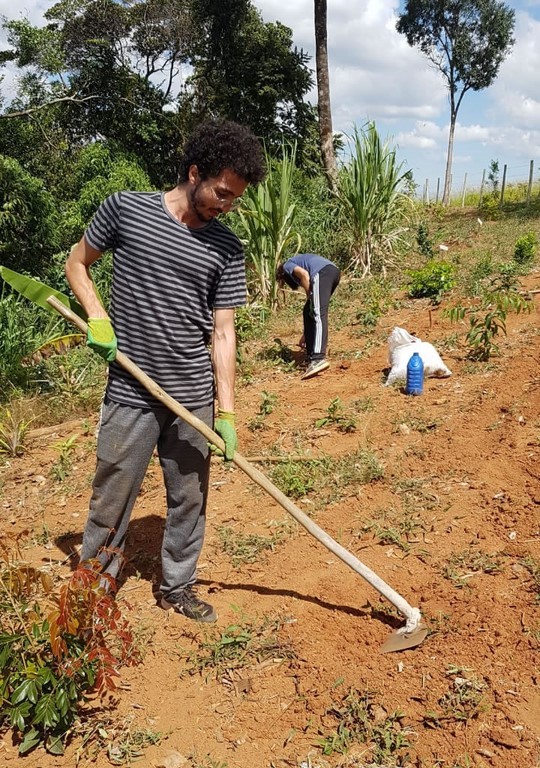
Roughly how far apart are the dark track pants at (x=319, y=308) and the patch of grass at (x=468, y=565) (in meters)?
2.80

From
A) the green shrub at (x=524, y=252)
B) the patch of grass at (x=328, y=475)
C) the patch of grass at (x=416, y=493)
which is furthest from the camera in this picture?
the green shrub at (x=524, y=252)

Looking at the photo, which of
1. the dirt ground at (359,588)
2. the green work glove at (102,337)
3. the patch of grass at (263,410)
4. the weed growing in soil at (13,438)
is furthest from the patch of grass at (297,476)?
the weed growing in soil at (13,438)

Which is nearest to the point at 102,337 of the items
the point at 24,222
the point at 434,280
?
the point at 434,280

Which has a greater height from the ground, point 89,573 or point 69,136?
point 69,136

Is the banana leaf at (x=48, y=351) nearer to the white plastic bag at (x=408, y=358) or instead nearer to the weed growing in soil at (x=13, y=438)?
the weed growing in soil at (x=13, y=438)

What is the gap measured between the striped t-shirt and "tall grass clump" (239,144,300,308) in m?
4.58

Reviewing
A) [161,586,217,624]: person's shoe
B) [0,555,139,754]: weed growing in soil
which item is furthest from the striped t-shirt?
[161,586,217,624]: person's shoe

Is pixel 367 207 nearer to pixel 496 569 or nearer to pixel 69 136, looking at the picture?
pixel 496 569

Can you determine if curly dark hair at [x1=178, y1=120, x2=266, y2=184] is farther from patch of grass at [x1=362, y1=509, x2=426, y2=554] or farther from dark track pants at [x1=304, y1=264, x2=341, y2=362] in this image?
dark track pants at [x1=304, y1=264, x2=341, y2=362]

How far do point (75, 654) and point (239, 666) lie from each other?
24.6 inches

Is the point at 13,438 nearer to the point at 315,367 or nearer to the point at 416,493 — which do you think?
the point at 315,367

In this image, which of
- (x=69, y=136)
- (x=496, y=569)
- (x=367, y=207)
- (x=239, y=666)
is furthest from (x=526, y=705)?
(x=69, y=136)

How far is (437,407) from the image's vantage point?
412cm

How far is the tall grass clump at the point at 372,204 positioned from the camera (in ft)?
24.0
